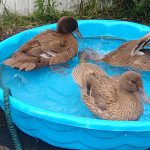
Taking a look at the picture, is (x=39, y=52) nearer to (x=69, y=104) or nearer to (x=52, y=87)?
(x=52, y=87)

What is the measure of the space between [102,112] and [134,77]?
1.34 feet

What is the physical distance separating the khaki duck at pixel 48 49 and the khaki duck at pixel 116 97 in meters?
0.90

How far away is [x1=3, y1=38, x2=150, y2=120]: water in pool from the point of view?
4.76 metres

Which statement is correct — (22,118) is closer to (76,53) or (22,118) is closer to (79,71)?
(79,71)

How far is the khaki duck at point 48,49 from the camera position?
510cm

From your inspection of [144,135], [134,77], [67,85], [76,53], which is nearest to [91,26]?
[76,53]

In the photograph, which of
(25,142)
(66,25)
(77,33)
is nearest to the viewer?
(25,142)

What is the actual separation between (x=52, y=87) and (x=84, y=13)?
6.86ft

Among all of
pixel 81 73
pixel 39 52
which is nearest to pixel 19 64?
pixel 39 52

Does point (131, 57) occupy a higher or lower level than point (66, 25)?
lower

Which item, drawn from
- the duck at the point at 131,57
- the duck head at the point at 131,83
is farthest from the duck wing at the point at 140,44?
the duck head at the point at 131,83

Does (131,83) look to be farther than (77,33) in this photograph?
No

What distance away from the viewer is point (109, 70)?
17.7 feet

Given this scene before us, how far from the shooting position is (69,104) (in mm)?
4824
